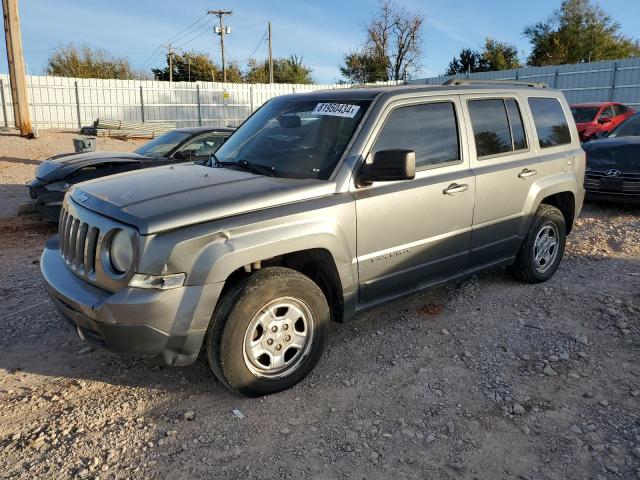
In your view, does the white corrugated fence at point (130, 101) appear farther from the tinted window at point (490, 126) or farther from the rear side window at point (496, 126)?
the tinted window at point (490, 126)

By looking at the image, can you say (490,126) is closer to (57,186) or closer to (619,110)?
(57,186)

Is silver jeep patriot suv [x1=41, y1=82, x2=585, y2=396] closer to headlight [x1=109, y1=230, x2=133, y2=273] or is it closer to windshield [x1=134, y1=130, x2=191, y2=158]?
headlight [x1=109, y1=230, x2=133, y2=273]

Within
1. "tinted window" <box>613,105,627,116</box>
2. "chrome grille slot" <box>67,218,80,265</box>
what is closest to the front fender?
"chrome grille slot" <box>67,218,80,265</box>

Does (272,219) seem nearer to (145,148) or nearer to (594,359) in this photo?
(594,359)

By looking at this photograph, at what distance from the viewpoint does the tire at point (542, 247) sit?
16.6 ft

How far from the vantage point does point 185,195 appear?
3195 mm

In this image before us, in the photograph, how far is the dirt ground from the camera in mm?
2764

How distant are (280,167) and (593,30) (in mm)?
49789

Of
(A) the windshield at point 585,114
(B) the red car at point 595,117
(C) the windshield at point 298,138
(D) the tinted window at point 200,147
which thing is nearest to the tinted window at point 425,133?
(C) the windshield at point 298,138

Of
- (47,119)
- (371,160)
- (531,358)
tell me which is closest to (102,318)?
(371,160)

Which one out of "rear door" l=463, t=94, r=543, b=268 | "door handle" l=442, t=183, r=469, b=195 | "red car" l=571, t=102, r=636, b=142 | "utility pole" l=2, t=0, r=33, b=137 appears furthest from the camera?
"utility pole" l=2, t=0, r=33, b=137

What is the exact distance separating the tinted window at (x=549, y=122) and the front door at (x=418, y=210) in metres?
1.24

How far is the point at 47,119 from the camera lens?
78.8 feet

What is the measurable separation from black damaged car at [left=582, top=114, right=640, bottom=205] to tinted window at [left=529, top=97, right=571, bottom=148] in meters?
3.38
